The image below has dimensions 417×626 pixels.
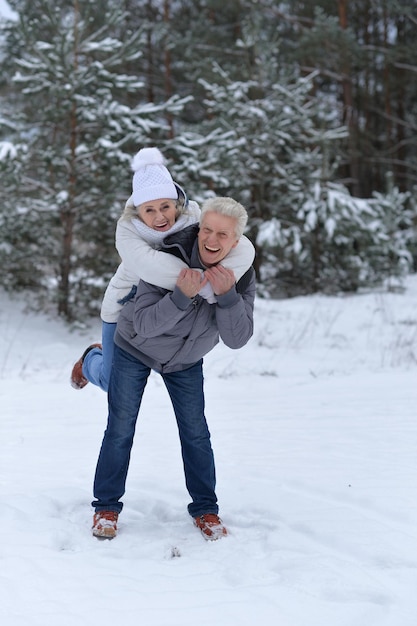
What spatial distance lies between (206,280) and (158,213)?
0.42 m

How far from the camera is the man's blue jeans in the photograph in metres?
3.03

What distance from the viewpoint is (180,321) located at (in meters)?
2.85

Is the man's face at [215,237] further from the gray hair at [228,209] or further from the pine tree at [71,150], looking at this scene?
the pine tree at [71,150]

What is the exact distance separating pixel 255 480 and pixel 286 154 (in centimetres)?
1156

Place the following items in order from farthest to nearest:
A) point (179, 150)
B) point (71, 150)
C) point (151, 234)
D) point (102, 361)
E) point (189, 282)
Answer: point (179, 150), point (71, 150), point (102, 361), point (151, 234), point (189, 282)

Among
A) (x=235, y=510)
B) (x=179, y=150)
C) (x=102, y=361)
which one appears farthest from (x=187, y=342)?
(x=179, y=150)

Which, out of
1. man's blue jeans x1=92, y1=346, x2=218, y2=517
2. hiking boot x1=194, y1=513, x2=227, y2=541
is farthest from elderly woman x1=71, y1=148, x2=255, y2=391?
hiking boot x1=194, y1=513, x2=227, y2=541

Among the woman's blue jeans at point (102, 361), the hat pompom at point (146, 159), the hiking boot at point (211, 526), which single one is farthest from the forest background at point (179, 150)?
the hiking boot at point (211, 526)

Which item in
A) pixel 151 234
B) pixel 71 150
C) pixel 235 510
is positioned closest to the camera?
pixel 151 234

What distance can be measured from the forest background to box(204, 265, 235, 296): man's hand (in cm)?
874

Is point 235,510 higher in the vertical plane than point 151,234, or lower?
lower

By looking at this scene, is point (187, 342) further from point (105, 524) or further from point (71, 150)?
point (71, 150)

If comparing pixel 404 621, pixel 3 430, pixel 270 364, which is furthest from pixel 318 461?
pixel 270 364

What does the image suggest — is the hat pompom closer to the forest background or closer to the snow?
the snow
